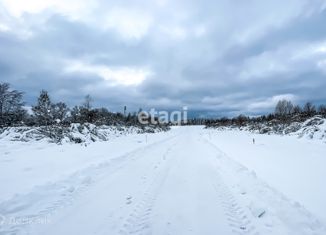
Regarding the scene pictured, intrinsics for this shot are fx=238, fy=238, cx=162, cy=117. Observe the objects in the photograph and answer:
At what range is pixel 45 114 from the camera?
4016 centimetres

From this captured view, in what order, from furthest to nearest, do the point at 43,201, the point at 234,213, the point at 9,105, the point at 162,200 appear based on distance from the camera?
the point at 9,105
the point at 162,200
the point at 43,201
the point at 234,213

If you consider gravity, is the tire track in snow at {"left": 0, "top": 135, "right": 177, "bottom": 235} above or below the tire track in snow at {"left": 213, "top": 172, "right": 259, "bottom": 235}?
above

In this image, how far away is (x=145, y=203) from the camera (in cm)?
Result: 496

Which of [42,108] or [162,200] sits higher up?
[42,108]

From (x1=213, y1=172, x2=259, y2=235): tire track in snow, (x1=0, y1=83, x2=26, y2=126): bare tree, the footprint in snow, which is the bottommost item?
(x1=213, y1=172, x2=259, y2=235): tire track in snow

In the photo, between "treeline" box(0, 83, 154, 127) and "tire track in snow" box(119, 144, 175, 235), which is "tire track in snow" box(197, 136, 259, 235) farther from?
"treeline" box(0, 83, 154, 127)

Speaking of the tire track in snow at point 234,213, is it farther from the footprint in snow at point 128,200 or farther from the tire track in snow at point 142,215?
the footprint in snow at point 128,200

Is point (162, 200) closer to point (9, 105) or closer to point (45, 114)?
point (9, 105)

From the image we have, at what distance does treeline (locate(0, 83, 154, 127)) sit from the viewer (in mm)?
25562

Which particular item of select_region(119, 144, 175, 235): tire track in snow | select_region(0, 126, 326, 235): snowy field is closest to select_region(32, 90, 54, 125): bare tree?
select_region(0, 126, 326, 235): snowy field

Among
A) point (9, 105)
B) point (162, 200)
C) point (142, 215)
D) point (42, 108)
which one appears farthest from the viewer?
point (42, 108)

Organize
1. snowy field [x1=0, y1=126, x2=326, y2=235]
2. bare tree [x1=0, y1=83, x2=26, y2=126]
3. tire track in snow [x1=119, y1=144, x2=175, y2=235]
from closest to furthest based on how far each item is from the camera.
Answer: tire track in snow [x1=119, y1=144, x2=175, y2=235], snowy field [x1=0, y1=126, x2=326, y2=235], bare tree [x1=0, y1=83, x2=26, y2=126]

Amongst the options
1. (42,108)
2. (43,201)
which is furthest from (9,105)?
(43,201)

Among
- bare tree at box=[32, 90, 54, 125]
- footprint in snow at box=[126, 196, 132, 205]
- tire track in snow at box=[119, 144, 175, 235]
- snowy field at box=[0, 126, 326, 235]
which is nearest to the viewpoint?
tire track in snow at box=[119, 144, 175, 235]
